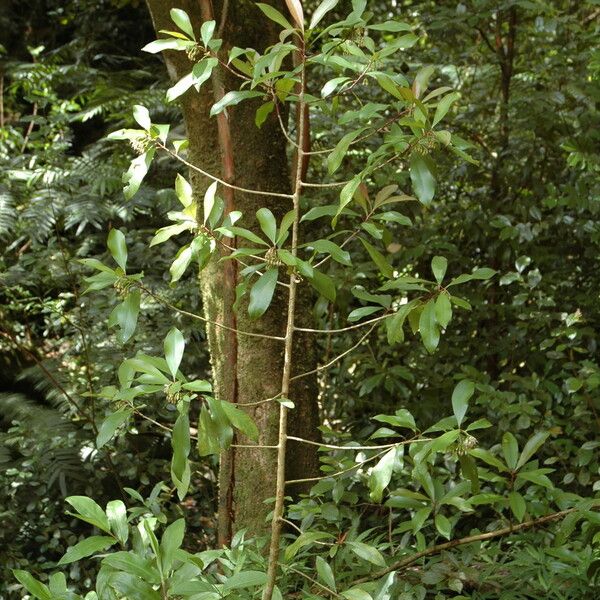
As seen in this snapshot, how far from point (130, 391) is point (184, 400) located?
9 cm

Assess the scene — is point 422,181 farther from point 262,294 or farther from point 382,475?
point 382,475

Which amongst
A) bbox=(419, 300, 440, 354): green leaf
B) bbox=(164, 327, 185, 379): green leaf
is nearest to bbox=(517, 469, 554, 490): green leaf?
bbox=(419, 300, 440, 354): green leaf

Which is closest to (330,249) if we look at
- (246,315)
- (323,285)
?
(323,285)

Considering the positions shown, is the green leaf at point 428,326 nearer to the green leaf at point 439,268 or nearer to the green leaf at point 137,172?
the green leaf at point 439,268

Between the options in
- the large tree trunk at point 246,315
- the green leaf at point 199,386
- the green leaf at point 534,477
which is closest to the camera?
the green leaf at point 199,386

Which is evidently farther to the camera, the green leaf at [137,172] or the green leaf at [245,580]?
the green leaf at [137,172]

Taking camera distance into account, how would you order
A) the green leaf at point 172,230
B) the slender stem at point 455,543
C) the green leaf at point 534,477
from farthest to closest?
1. the slender stem at point 455,543
2. the green leaf at point 534,477
3. the green leaf at point 172,230

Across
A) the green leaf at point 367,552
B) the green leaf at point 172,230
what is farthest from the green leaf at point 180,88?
the green leaf at point 367,552

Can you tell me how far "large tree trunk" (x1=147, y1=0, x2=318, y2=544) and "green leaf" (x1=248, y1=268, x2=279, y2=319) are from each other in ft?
3.08

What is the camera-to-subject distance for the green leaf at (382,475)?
1.62 m

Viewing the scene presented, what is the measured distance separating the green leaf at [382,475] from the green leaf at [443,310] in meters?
0.28

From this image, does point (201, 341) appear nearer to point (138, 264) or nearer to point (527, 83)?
point (138, 264)

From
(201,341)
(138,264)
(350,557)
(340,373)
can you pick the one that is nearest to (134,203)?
(138,264)

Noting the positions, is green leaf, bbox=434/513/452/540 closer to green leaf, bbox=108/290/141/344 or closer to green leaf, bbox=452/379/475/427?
green leaf, bbox=452/379/475/427
